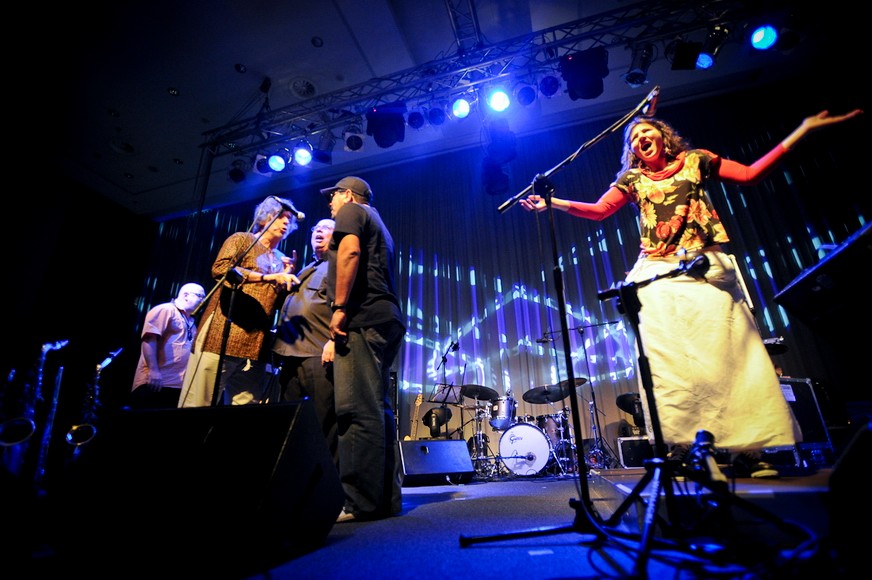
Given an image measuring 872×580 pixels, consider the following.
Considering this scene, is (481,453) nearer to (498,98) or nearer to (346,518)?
(346,518)

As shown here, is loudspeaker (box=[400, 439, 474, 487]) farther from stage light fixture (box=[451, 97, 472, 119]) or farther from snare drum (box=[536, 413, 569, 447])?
stage light fixture (box=[451, 97, 472, 119])

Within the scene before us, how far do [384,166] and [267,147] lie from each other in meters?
2.55

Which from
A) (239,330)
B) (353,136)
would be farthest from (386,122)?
(239,330)

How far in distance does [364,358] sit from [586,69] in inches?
207

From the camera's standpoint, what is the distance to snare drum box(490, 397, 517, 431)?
17.8 ft

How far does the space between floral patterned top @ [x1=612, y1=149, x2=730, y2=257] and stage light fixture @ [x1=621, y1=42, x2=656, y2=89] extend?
432cm

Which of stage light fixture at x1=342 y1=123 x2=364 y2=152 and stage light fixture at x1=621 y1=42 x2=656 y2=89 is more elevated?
stage light fixture at x1=621 y1=42 x2=656 y2=89

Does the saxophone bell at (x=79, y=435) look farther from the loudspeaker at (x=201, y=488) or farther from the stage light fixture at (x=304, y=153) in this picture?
the stage light fixture at (x=304, y=153)

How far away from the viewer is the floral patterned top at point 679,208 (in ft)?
6.26

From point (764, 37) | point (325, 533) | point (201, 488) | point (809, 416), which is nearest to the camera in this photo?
point (201, 488)

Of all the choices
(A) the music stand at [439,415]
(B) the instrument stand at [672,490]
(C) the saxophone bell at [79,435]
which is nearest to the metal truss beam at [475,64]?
→ (A) the music stand at [439,415]

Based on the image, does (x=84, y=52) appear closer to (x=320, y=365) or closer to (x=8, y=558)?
(x=320, y=365)

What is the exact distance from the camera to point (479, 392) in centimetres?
554

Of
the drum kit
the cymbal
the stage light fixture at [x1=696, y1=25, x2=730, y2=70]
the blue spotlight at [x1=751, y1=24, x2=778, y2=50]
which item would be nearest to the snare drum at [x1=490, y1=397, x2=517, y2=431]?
the drum kit
